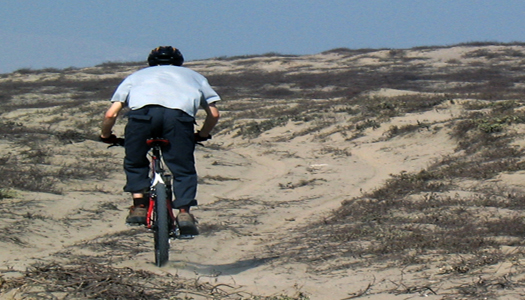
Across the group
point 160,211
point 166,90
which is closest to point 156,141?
point 166,90

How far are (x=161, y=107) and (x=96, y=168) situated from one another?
5.21 meters

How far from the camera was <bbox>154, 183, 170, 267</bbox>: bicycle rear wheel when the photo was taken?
15.7 ft

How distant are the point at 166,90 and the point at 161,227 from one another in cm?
96

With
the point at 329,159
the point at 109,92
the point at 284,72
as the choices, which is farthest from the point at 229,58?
the point at 329,159

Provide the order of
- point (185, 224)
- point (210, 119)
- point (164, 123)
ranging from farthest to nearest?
point (210, 119) < point (185, 224) < point (164, 123)

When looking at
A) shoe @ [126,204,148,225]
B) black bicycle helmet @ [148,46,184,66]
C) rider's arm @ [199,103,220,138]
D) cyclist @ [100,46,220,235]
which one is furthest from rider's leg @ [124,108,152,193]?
black bicycle helmet @ [148,46,184,66]

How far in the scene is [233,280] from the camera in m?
4.55

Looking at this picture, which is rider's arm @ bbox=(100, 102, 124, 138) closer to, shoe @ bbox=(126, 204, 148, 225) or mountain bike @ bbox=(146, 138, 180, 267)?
mountain bike @ bbox=(146, 138, 180, 267)

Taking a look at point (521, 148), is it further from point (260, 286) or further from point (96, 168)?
point (260, 286)

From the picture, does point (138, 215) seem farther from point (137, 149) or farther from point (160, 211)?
point (137, 149)

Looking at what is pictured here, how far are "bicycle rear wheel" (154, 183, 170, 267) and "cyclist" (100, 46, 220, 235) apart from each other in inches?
4.4

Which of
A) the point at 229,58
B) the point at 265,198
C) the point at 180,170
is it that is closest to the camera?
the point at 180,170

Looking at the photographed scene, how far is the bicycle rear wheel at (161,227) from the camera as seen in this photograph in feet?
15.7

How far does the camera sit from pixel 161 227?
4.79 meters
